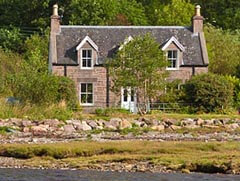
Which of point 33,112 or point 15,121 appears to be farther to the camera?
point 33,112

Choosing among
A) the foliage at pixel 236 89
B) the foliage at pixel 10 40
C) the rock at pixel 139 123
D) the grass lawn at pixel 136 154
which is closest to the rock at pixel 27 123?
the rock at pixel 139 123

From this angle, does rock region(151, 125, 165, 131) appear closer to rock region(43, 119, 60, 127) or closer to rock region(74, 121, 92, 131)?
rock region(74, 121, 92, 131)

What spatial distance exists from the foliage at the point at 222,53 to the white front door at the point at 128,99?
455 inches

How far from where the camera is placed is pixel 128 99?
61.2m

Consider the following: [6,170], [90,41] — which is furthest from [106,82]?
[6,170]

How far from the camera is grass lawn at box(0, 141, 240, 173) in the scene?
98.5ft


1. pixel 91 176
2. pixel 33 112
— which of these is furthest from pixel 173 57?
pixel 91 176

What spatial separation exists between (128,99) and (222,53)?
563 inches

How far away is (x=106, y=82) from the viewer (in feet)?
205

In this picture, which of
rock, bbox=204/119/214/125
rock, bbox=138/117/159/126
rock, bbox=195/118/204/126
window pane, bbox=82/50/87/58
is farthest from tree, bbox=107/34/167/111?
window pane, bbox=82/50/87/58

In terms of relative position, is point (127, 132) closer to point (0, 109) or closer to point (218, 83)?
point (0, 109)

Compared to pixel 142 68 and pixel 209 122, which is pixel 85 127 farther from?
pixel 209 122

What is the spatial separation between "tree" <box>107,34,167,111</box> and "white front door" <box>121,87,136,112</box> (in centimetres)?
113

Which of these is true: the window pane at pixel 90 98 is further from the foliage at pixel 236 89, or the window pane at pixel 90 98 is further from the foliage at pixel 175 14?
the foliage at pixel 175 14
